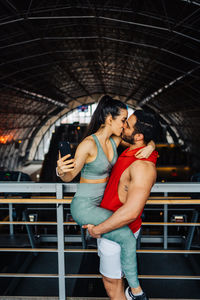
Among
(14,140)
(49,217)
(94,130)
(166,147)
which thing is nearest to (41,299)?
(94,130)

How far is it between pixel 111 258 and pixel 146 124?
1040 millimetres

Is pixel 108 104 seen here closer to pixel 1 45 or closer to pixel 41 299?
pixel 41 299

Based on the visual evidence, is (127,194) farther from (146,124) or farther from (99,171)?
(146,124)

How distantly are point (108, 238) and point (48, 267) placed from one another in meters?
2.25

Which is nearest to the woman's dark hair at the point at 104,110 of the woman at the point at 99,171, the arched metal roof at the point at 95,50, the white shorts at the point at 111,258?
the woman at the point at 99,171

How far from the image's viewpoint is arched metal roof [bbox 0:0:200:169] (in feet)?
37.4

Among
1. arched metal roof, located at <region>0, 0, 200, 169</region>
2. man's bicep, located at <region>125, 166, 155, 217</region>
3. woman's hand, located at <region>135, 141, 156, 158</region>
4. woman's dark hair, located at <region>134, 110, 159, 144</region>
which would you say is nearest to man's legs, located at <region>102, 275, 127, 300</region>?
man's bicep, located at <region>125, 166, 155, 217</region>

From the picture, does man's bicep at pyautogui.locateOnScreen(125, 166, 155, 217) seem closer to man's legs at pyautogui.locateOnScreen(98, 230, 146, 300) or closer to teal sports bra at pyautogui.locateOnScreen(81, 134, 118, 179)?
teal sports bra at pyautogui.locateOnScreen(81, 134, 118, 179)

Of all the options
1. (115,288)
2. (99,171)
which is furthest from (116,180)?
(115,288)

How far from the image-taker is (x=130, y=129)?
1.94 metres

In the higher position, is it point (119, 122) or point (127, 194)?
point (119, 122)

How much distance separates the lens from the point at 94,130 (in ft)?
7.02

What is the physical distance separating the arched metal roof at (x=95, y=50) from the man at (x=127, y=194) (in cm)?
946

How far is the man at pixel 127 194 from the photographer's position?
1742mm
